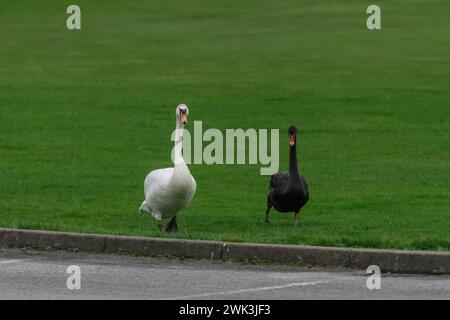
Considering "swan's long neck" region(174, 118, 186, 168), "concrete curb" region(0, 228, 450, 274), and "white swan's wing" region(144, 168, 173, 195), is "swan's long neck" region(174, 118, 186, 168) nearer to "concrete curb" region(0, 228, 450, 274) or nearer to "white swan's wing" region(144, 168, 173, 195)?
"white swan's wing" region(144, 168, 173, 195)

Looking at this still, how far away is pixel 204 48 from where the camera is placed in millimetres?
45625

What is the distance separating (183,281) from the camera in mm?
12781

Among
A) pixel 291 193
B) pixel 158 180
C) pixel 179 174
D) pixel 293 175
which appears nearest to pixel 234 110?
pixel 293 175

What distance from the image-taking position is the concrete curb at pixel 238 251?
13469 mm

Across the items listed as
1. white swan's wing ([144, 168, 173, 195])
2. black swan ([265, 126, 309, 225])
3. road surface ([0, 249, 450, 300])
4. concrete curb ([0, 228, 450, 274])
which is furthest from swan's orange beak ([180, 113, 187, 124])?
road surface ([0, 249, 450, 300])

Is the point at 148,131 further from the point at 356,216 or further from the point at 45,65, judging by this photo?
the point at 45,65

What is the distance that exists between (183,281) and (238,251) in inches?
56.9

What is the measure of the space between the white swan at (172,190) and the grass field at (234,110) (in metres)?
0.33

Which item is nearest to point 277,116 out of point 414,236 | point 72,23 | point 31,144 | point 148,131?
point 148,131

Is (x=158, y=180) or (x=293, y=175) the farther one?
(x=293, y=175)

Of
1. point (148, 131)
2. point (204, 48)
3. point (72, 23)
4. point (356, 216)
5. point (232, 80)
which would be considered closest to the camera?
point (356, 216)

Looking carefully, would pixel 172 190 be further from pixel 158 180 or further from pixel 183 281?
pixel 183 281
